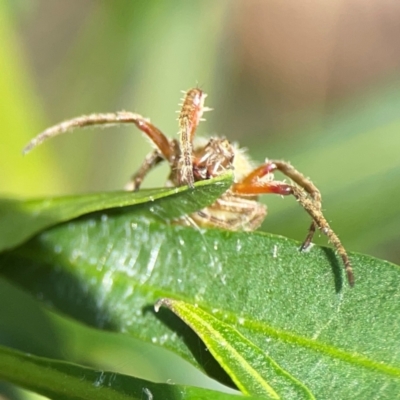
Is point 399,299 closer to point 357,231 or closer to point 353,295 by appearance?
point 353,295

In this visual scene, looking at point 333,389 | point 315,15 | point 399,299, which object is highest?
point 315,15

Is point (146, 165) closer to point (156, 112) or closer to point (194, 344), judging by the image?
point (194, 344)

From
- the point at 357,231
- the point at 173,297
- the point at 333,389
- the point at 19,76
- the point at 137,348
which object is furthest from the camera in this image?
the point at 19,76

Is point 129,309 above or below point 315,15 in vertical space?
below

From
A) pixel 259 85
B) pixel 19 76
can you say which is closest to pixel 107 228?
pixel 19 76

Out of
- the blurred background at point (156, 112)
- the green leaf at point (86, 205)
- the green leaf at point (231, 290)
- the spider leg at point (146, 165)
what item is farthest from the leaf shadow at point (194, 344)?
the spider leg at point (146, 165)

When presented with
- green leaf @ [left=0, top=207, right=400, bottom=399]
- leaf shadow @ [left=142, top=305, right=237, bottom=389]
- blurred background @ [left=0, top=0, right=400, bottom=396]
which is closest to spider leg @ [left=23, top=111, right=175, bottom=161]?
blurred background @ [left=0, top=0, right=400, bottom=396]
